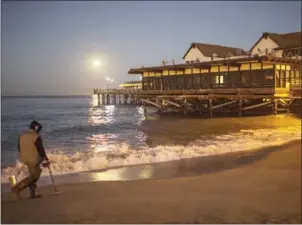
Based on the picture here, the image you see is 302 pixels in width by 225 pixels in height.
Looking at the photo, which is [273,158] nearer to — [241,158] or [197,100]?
[241,158]

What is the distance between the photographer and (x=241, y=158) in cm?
992

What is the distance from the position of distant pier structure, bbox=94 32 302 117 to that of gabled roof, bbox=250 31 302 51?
0.27 meters

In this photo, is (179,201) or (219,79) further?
(219,79)

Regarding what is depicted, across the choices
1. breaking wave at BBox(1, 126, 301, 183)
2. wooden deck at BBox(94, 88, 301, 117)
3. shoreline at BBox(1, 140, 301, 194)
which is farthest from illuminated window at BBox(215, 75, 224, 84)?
shoreline at BBox(1, 140, 301, 194)

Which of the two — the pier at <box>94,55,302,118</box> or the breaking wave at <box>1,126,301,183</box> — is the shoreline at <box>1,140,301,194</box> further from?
the pier at <box>94,55,302,118</box>

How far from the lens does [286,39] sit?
36.9 metres

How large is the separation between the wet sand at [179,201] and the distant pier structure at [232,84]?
1879 centimetres

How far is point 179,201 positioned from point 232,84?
24.4 m

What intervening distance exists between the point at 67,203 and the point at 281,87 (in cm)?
2404

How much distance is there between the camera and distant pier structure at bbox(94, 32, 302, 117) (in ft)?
82.0

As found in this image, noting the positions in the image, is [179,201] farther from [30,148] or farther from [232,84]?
[232,84]

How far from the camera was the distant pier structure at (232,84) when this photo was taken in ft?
82.0

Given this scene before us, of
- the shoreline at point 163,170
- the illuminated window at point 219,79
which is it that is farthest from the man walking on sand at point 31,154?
the illuminated window at point 219,79

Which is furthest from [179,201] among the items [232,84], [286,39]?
[286,39]
